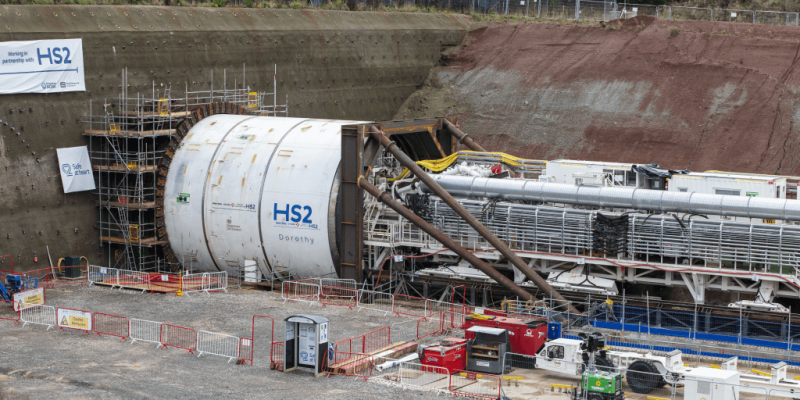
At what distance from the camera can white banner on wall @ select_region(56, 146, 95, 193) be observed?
38156 mm

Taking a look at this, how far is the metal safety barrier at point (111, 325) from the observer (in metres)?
29.6

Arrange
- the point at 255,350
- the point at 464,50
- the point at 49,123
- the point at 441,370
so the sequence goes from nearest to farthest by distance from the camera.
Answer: the point at 441,370 → the point at 255,350 → the point at 49,123 → the point at 464,50

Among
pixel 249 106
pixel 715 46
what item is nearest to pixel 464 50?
pixel 715 46

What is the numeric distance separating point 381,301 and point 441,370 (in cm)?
937

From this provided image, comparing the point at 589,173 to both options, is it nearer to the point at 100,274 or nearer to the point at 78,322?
the point at 78,322

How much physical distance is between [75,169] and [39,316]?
8.68 m

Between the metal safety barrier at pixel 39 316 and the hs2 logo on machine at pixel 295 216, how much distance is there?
Result: 867 centimetres

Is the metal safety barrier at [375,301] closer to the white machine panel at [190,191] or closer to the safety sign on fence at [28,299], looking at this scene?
the white machine panel at [190,191]

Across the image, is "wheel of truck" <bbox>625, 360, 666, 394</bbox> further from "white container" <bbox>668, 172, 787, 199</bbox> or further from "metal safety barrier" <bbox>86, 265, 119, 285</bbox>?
"metal safety barrier" <bbox>86, 265, 119, 285</bbox>

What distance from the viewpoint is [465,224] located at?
35.2 meters

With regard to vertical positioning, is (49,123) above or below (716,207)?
above

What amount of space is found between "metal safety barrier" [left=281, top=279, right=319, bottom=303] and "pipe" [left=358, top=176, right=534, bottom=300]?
429cm

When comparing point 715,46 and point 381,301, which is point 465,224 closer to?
point 381,301

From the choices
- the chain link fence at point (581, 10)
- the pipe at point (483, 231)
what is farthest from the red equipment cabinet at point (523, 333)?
the chain link fence at point (581, 10)
